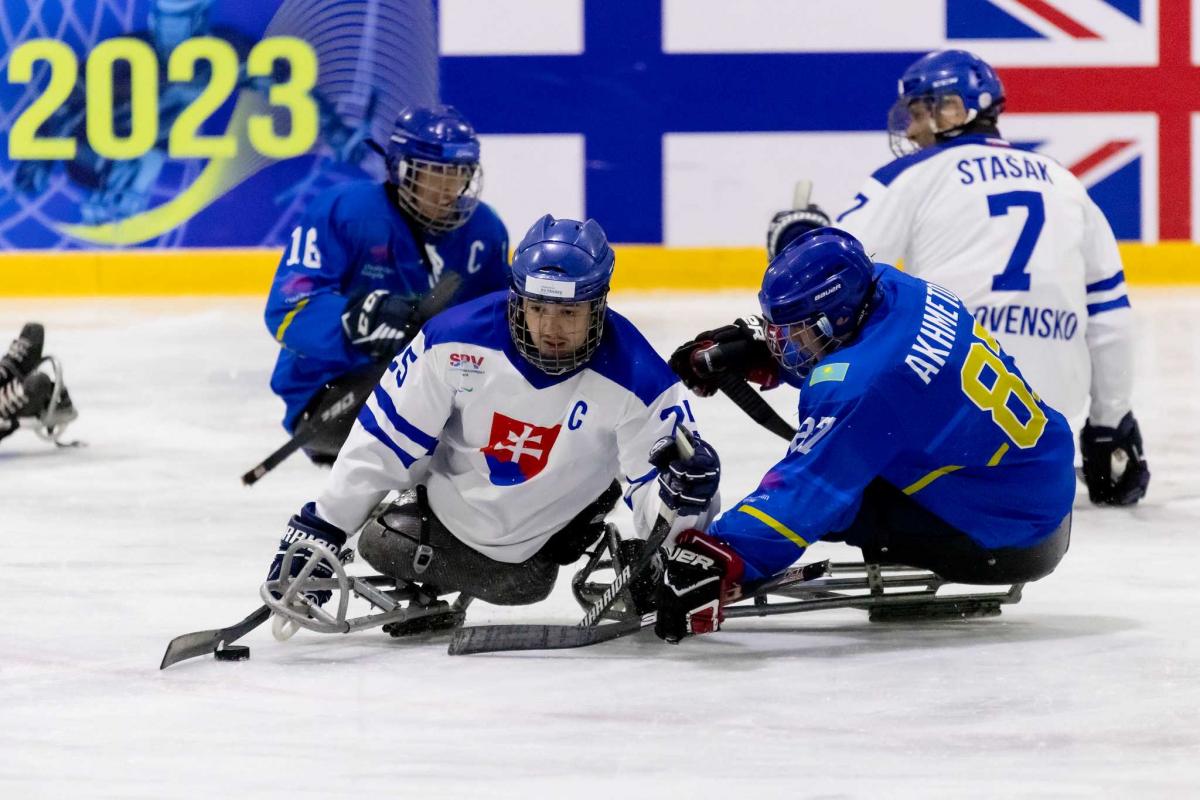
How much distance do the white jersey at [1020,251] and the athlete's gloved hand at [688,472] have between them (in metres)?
1.80

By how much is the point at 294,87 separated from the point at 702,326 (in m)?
2.38

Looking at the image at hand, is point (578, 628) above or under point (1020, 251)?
under

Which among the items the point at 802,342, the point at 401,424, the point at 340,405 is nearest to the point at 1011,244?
the point at 802,342

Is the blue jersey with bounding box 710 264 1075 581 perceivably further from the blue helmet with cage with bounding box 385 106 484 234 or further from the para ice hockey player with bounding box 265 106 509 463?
the para ice hockey player with bounding box 265 106 509 463

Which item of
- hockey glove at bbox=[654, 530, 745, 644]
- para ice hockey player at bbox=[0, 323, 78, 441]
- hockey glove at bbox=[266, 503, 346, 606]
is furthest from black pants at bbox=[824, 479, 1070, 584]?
para ice hockey player at bbox=[0, 323, 78, 441]

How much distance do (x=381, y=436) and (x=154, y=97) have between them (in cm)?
591

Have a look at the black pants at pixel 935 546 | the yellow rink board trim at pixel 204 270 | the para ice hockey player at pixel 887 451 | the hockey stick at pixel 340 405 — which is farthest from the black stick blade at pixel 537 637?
the yellow rink board trim at pixel 204 270

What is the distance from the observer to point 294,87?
8.94 metres

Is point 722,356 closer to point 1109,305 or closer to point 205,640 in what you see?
point 205,640

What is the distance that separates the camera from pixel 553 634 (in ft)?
11.3

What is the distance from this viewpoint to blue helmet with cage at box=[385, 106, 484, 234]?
4.79 m

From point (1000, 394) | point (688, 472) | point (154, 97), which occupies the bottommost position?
point (688, 472)

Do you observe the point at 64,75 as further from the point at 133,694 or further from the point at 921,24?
the point at 133,694

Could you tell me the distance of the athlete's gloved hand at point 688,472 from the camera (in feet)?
10.5
